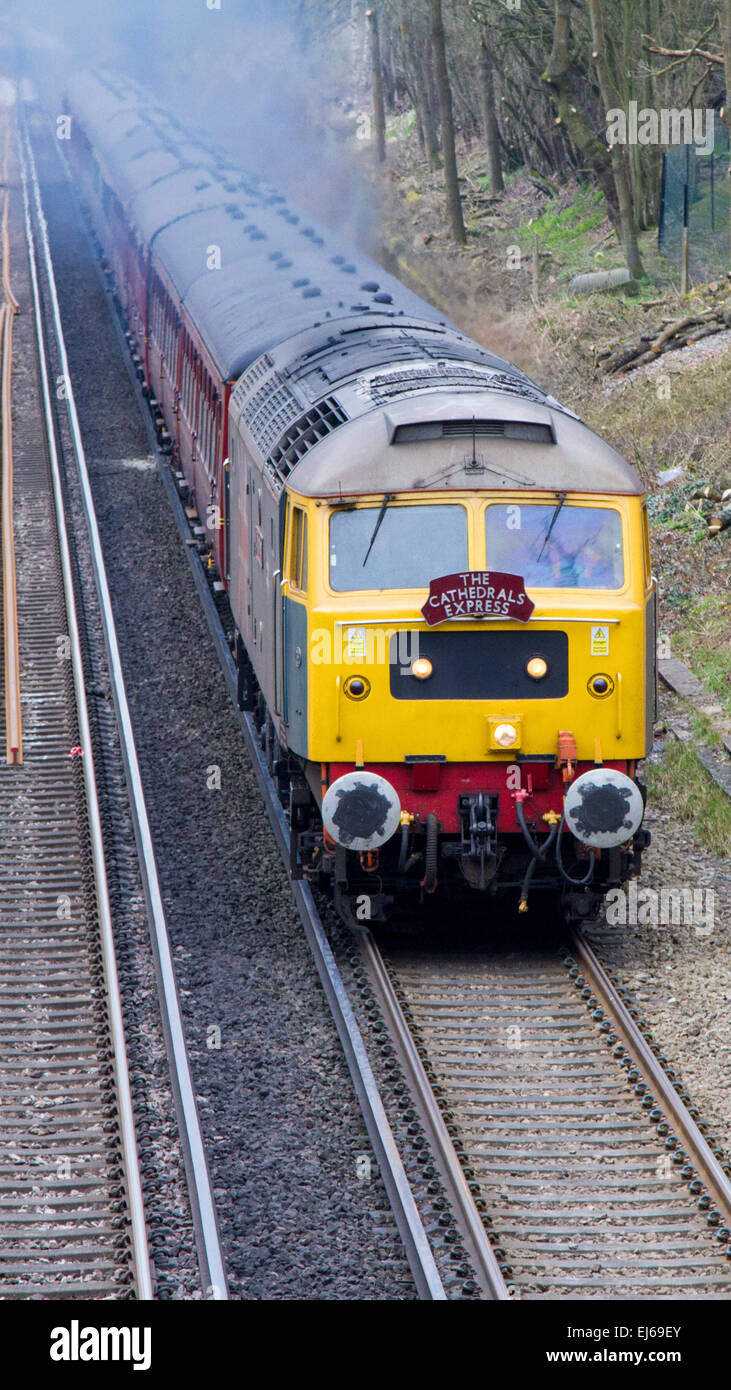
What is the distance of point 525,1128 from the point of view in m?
8.43

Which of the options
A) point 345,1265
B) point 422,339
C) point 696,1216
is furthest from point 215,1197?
point 422,339

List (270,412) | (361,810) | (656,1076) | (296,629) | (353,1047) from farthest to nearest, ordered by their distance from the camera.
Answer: (270,412)
(296,629)
(361,810)
(353,1047)
(656,1076)

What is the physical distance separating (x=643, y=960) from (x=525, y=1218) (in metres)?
3.01

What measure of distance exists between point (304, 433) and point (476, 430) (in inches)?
56.0

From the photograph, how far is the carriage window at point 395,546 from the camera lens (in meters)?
9.70

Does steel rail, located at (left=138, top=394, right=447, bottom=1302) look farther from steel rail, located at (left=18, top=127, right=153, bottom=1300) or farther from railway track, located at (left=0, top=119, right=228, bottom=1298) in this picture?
steel rail, located at (left=18, top=127, right=153, bottom=1300)

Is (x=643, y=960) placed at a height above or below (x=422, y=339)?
below

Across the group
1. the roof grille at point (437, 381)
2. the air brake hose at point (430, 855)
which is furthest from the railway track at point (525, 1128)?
the roof grille at point (437, 381)

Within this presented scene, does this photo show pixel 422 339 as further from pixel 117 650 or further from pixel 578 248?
pixel 578 248

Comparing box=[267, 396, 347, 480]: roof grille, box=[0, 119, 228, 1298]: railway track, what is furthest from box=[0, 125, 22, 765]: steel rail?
box=[267, 396, 347, 480]: roof grille

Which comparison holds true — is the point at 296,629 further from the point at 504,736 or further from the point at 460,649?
the point at 504,736

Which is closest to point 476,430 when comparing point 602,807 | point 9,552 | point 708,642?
point 602,807

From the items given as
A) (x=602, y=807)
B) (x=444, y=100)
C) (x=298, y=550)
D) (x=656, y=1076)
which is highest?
(x=444, y=100)

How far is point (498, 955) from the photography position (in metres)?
10.5
